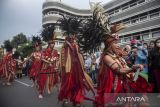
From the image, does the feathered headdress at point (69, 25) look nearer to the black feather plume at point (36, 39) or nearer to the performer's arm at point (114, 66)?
the black feather plume at point (36, 39)

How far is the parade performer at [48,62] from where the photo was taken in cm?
992

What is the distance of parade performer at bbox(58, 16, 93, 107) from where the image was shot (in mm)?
7087

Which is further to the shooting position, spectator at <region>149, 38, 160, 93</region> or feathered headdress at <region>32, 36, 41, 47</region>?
feathered headdress at <region>32, 36, 41, 47</region>

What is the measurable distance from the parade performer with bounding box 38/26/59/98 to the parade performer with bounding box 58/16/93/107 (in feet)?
6.75

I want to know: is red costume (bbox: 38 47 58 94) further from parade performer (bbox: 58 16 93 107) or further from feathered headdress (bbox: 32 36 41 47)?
parade performer (bbox: 58 16 93 107)

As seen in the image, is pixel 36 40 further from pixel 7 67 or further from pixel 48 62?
Answer: pixel 7 67

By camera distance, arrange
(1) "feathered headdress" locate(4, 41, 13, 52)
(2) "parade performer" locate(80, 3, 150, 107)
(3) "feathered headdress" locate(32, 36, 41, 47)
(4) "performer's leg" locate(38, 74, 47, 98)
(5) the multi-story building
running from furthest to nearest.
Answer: (5) the multi-story building → (1) "feathered headdress" locate(4, 41, 13, 52) → (3) "feathered headdress" locate(32, 36, 41, 47) → (4) "performer's leg" locate(38, 74, 47, 98) → (2) "parade performer" locate(80, 3, 150, 107)

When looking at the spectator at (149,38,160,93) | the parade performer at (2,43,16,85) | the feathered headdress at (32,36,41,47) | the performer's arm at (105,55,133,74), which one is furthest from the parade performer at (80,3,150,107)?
the parade performer at (2,43,16,85)

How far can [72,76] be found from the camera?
24.2ft

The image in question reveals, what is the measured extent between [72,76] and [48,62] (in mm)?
2687

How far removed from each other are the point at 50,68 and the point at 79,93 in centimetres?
331

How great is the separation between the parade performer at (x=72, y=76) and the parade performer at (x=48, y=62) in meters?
2.06

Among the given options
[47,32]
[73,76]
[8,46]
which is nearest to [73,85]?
[73,76]

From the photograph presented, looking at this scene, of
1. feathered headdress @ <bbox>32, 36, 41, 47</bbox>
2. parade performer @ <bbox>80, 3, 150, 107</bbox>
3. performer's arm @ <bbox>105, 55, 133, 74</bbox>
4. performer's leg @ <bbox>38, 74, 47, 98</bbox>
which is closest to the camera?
performer's arm @ <bbox>105, 55, 133, 74</bbox>
